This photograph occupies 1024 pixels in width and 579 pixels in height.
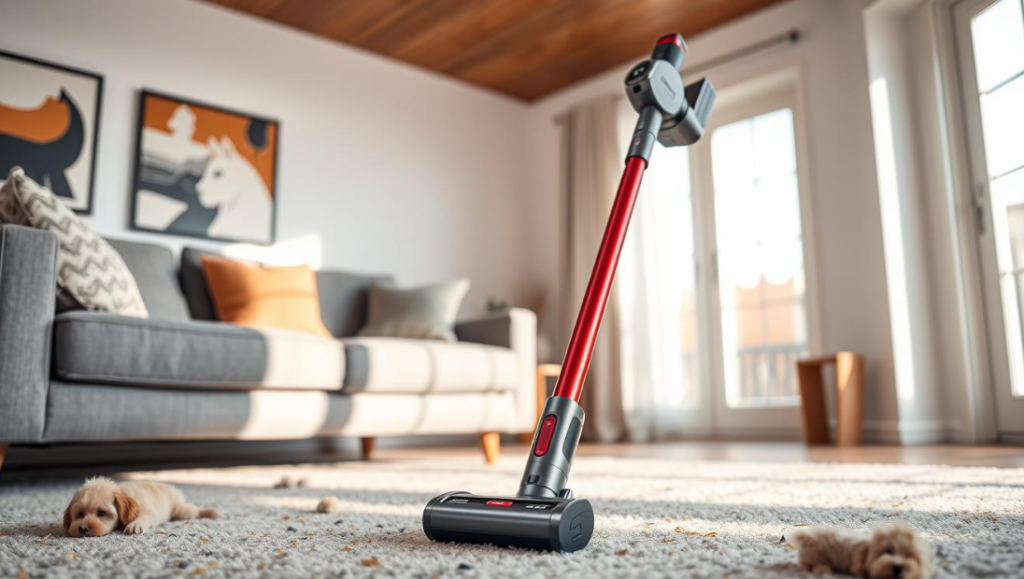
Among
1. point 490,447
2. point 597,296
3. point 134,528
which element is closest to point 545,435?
point 597,296

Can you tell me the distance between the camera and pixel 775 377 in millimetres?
4152

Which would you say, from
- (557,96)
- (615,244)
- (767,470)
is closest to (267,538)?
(615,244)

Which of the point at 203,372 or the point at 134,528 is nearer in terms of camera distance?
the point at 134,528

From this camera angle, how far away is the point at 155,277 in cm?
294

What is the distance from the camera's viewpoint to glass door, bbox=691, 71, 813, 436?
410cm

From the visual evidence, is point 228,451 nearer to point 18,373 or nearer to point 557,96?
point 18,373

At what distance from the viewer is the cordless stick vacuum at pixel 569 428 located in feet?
2.92

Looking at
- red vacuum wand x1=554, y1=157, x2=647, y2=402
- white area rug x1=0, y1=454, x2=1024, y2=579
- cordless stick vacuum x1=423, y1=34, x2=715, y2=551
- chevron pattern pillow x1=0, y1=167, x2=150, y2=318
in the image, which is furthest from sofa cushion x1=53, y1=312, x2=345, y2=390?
red vacuum wand x1=554, y1=157, x2=647, y2=402

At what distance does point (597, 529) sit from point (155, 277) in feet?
7.80

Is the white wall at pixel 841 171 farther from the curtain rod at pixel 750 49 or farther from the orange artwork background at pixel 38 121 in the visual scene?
the orange artwork background at pixel 38 121

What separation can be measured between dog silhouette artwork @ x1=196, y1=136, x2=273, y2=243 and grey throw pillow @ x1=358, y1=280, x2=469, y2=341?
825 mm

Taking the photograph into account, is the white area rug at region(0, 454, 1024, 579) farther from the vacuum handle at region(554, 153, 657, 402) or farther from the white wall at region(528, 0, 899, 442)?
the white wall at region(528, 0, 899, 442)

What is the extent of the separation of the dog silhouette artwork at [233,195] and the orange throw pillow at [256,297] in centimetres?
77

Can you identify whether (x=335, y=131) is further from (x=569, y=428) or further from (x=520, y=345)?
(x=569, y=428)
